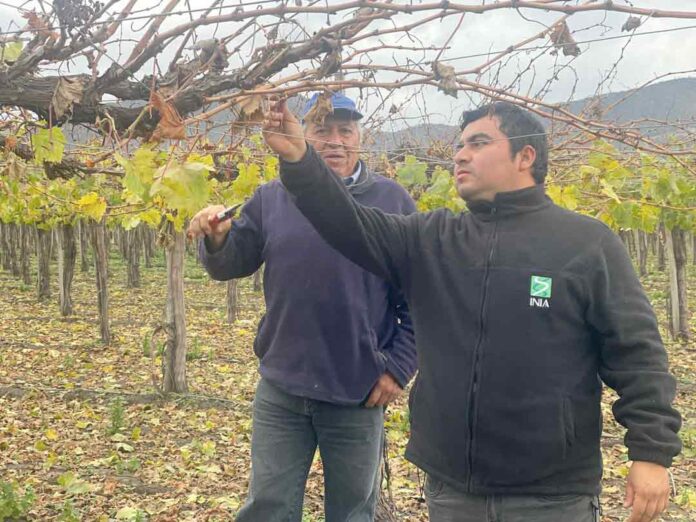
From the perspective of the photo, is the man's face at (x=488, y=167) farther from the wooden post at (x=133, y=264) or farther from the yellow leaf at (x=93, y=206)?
the wooden post at (x=133, y=264)

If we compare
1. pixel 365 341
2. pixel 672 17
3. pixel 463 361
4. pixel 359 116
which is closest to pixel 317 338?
pixel 365 341

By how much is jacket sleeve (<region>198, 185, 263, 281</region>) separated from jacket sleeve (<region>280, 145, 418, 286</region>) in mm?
462

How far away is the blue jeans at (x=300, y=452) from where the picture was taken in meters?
2.26

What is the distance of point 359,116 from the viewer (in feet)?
7.52

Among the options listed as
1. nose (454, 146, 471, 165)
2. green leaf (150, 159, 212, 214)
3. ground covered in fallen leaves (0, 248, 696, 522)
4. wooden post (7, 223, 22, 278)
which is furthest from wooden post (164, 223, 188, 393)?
wooden post (7, 223, 22, 278)

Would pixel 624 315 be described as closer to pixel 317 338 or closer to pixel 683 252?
pixel 317 338

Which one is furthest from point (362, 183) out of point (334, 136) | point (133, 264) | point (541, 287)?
point (133, 264)

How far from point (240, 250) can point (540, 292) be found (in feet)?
3.48

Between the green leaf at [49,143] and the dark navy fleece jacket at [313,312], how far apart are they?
0.87 metres

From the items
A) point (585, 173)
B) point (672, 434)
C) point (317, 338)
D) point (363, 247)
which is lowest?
point (672, 434)

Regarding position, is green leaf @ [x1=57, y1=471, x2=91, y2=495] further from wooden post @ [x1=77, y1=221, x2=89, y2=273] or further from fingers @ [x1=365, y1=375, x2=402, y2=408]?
wooden post @ [x1=77, y1=221, x2=89, y2=273]

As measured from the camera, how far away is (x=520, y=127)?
192cm

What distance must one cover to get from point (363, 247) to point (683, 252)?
1011 cm

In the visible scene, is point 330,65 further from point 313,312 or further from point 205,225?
A: point 313,312
